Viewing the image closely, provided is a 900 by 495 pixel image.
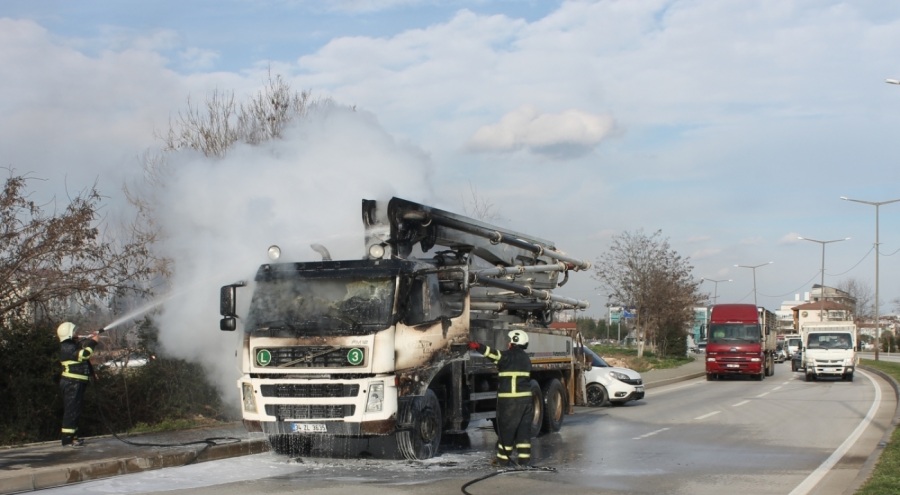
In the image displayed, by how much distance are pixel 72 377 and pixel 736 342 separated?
28331mm

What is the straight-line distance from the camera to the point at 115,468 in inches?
440

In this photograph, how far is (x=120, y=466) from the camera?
1125 centimetres

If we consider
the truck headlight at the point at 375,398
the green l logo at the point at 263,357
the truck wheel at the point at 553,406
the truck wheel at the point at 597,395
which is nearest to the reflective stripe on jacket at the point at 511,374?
the truck headlight at the point at 375,398

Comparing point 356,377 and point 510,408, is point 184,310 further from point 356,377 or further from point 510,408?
point 510,408

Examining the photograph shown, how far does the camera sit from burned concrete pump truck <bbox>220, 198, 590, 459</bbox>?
1123 centimetres

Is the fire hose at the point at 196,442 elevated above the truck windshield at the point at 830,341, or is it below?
below

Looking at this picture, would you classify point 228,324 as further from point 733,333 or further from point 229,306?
point 733,333

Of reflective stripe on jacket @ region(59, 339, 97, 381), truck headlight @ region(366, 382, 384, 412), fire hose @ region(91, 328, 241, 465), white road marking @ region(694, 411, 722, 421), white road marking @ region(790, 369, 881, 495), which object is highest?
reflective stripe on jacket @ region(59, 339, 97, 381)

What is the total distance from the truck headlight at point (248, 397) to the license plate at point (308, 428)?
25.5 inches

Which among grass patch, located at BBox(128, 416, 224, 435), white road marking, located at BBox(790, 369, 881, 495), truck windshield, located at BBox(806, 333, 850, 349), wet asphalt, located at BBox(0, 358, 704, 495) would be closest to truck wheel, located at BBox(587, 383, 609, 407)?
white road marking, located at BBox(790, 369, 881, 495)

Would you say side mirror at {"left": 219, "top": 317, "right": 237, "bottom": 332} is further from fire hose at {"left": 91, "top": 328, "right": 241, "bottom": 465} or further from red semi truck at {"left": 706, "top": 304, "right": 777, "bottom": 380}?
red semi truck at {"left": 706, "top": 304, "right": 777, "bottom": 380}

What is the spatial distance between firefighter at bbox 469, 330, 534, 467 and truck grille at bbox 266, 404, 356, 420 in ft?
6.37

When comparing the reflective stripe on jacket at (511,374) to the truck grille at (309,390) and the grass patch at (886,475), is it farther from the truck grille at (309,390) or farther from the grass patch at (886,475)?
the grass patch at (886,475)

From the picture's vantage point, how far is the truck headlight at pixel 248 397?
38.3 ft
